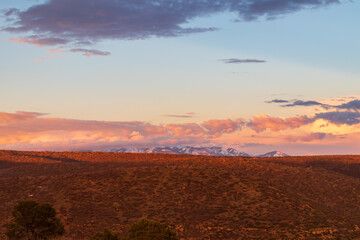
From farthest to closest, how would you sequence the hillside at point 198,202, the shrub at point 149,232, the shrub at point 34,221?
1. the hillside at point 198,202
2. the shrub at point 34,221
3. the shrub at point 149,232

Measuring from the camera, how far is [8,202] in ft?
171

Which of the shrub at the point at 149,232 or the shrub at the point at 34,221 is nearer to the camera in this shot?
the shrub at the point at 149,232

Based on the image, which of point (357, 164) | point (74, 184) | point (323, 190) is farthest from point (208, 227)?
A: point (357, 164)

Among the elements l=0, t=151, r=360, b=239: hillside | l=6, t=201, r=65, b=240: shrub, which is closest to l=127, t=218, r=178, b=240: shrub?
l=6, t=201, r=65, b=240: shrub

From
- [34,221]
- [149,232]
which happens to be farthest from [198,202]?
[149,232]

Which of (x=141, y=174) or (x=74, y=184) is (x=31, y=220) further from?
(x=141, y=174)

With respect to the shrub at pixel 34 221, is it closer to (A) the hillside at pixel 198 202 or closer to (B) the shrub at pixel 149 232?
(A) the hillside at pixel 198 202

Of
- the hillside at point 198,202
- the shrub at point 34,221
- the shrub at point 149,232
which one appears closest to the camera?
the shrub at point 149,232

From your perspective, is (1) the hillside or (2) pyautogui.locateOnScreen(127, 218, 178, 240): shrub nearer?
(2) pyautogui.locateOnScreen(127, 218, 178, 240): shrub

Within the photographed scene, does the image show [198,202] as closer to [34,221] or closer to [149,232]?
[34,221]

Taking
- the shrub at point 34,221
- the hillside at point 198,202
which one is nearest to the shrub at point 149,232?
the shrub at point 34,221

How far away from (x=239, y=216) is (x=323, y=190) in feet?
89.7

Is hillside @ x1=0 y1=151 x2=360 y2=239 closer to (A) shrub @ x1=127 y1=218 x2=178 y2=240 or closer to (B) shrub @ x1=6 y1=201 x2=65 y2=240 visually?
(B) shrub @ x1=6 y1=201 x2=65 y2=240

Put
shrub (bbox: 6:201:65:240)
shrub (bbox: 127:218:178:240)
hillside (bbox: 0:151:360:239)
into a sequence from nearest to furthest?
1. shrub (bbox: 127:218:178:240)
2. shrub (bbox: 6:201:65:240)
3. hillside (bbox: 0:151:360:239)
